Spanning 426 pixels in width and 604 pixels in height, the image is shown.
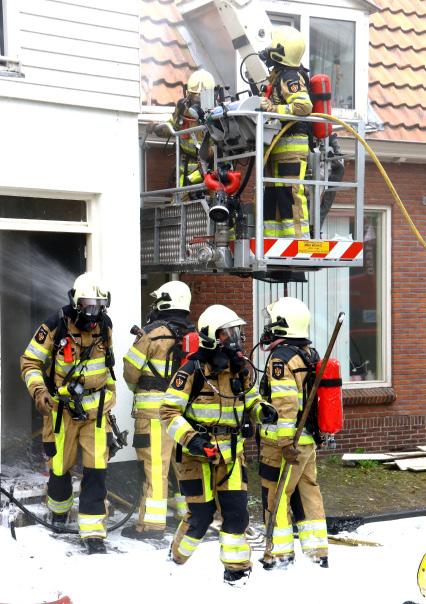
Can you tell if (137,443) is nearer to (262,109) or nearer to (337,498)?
(337,498)

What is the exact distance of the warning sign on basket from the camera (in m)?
9.03

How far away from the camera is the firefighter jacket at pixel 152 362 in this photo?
864 centimetres

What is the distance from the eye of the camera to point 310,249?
29.9ft

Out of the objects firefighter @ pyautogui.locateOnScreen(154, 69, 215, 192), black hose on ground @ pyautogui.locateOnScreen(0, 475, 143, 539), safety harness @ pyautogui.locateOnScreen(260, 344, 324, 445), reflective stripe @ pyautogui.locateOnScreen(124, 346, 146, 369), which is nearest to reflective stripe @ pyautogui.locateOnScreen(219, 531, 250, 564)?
safety harness @ pyautogui.locateOnScreen(260, 344, 324, 445)

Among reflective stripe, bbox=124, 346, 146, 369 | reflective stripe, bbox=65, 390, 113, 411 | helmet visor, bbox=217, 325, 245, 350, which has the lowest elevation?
reflective stripe, bbox=65, 390, 113, 411

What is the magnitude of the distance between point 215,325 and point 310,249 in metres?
2.20

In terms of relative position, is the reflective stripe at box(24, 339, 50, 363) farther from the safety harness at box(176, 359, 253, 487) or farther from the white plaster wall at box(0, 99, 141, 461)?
the safety harness at box(176, 359, 253, 487)

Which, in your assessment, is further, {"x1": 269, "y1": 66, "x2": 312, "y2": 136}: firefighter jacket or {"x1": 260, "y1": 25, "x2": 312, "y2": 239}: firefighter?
{"x1": 260, "y1": 25, "x2": 312, "y2": 239}: firefighter

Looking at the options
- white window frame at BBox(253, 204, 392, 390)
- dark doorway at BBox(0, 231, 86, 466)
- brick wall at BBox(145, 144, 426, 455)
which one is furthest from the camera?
white window frame at BBox(253, 204, 392, 390)

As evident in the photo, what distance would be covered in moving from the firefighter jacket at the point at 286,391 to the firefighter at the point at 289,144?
1663mm

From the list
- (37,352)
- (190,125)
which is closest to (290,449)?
(37,352)

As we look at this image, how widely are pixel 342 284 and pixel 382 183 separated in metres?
1.26

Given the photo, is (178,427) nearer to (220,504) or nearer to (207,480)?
(207,480)

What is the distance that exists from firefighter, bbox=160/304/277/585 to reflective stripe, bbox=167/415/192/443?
17 millimetres
